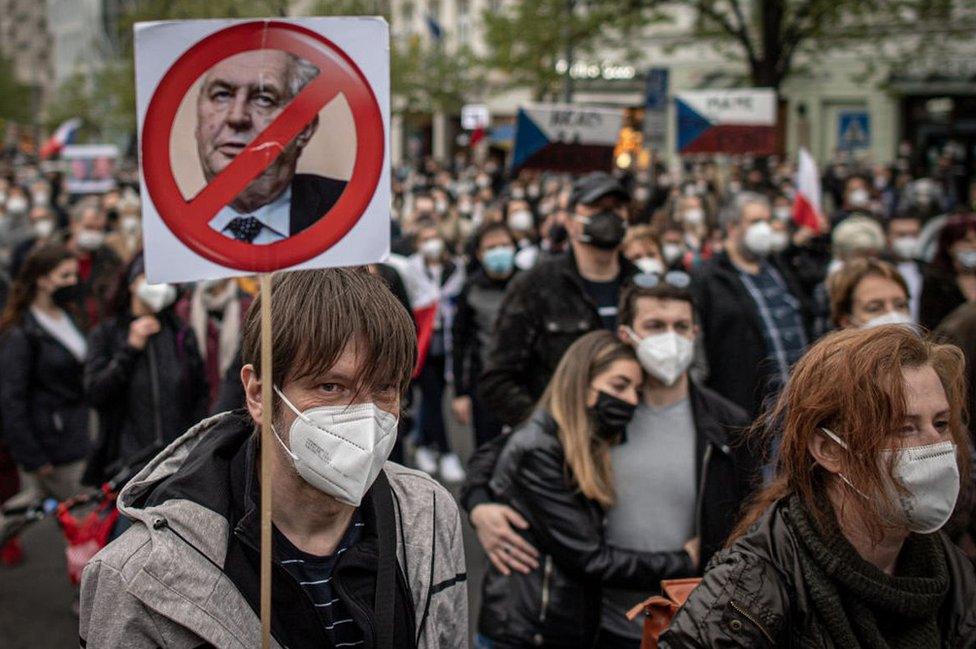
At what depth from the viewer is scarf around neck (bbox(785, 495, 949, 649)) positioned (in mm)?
2178

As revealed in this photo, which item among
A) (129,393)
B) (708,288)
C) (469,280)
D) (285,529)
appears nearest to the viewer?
(285,529)

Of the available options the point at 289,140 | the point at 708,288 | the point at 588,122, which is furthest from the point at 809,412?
the point at 588,122

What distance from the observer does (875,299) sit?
492 centimetres

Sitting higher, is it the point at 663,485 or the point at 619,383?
the point at 619,383

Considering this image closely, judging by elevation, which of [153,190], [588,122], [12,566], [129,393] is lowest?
[12,566]

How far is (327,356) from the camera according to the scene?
222 centimetres

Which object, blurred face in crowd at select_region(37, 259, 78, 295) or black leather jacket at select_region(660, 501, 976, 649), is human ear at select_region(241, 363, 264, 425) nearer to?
black leather jacket at select_region(660, 501, 976, 649)

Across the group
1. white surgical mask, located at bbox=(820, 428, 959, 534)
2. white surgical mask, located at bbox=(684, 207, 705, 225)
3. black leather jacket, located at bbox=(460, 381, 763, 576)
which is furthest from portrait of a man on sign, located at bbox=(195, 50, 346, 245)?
white surgical mask, located at bbox=(684, 207, 705, 225)

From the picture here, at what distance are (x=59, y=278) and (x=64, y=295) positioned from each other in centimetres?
10

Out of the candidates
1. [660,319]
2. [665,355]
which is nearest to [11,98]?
[660,319]

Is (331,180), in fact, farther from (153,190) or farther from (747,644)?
(747,644)

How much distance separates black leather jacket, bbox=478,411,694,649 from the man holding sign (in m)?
1.17

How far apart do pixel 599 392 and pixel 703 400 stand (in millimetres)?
411

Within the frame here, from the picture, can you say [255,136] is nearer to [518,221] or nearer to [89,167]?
[518,221]
